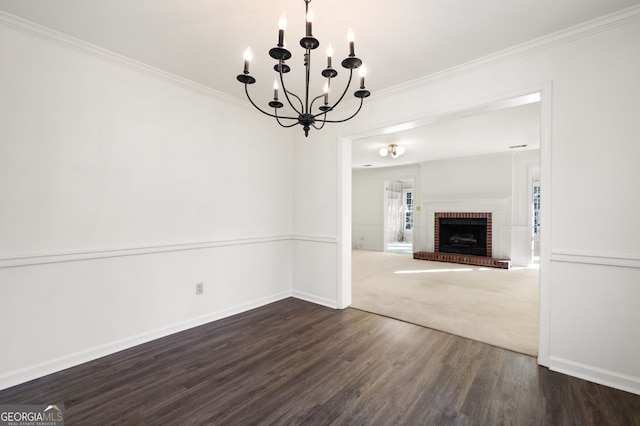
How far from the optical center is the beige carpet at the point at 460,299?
3.03m

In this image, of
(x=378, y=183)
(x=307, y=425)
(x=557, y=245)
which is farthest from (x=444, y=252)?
(x=307, y=425)

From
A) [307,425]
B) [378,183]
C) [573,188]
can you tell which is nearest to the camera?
[307,425]

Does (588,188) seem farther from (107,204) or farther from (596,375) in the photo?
(107,204)

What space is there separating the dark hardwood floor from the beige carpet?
0.35 m

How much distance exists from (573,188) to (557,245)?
46cm

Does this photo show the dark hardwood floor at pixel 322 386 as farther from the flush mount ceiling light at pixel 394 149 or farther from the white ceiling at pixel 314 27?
the flush mount ceiling light at pixel 394 149

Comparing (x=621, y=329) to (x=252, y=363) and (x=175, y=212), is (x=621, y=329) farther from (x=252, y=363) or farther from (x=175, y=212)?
(x=175, y=212)

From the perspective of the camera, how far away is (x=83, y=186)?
2.44 meters

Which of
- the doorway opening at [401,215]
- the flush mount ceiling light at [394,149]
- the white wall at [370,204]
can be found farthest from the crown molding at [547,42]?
the doorway opening at [401,215]

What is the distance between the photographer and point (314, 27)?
85.5 inches

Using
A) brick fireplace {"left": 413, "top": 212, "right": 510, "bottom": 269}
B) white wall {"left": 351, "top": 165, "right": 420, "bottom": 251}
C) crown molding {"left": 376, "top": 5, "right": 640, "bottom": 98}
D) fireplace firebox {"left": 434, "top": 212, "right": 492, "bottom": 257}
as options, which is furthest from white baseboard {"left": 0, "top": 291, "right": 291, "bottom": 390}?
white wall {"left": 351, "top": 165, "right": 420, "bottom": 251}

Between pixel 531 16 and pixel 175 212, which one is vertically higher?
pixel 531 16

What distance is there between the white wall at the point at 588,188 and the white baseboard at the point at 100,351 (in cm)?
321

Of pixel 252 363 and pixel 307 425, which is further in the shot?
pixel 252 363
